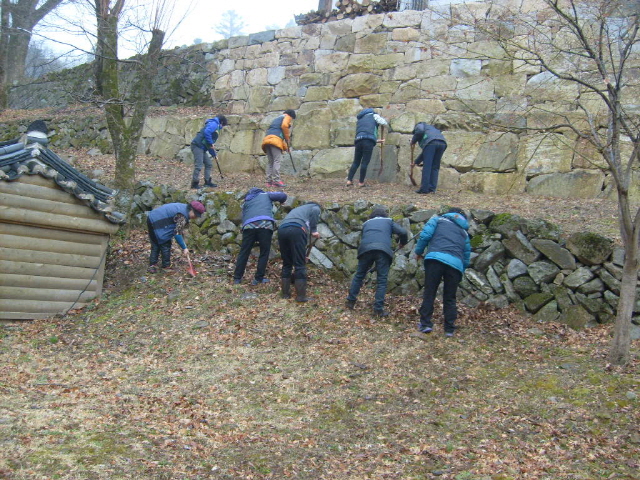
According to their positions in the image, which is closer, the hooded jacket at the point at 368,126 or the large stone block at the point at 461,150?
the hooded jacket at the point at 368,126

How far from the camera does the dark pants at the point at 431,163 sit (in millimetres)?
9945

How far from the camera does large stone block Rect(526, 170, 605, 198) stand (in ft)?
33.4

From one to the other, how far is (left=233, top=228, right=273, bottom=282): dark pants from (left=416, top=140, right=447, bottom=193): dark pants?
3.31 metres

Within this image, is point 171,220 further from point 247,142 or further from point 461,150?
point 461,150

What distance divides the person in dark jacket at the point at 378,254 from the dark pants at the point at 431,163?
2.72 m

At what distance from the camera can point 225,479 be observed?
4305mm

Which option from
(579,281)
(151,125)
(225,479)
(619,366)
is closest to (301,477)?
(225,479)

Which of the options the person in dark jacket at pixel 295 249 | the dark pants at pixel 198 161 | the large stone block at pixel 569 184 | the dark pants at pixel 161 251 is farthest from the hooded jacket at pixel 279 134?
the large stone block at pixel 569 184

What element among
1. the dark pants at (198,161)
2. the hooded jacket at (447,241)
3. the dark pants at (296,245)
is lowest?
the dark pants at (296,245)

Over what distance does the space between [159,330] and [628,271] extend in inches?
213

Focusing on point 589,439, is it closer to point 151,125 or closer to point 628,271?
point 628,271

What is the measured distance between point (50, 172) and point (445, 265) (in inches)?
209

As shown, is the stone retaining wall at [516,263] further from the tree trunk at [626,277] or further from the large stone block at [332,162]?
the large stone block at [332,162]

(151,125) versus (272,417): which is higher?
(151,125)
